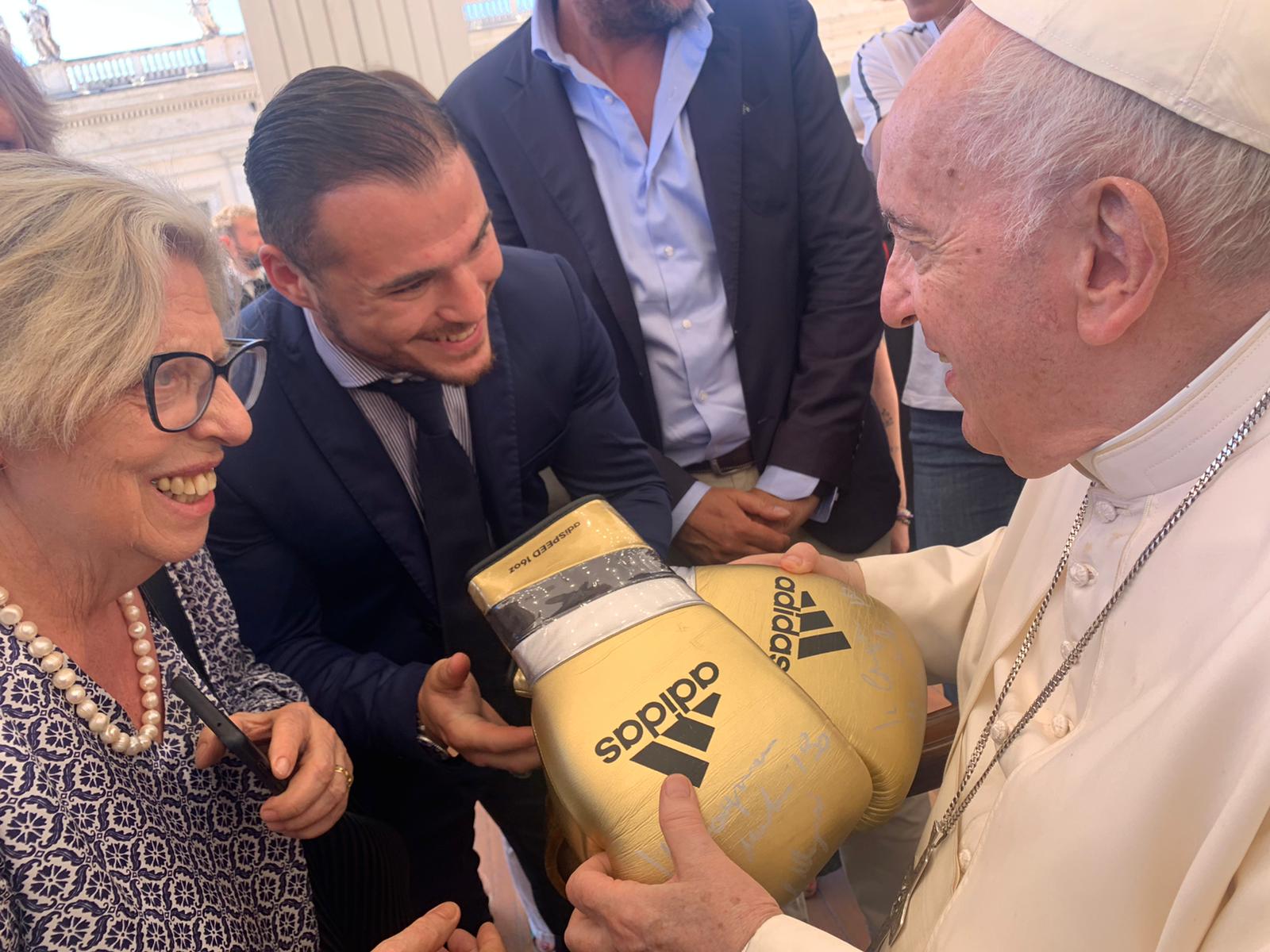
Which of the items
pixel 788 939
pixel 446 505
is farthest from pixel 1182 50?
pixel 446 505

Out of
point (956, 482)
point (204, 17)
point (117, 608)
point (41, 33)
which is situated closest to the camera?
point (117, 608)

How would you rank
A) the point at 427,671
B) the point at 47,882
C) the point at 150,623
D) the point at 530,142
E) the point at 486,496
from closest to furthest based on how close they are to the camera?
the point at 47,882 → the point at 150,623 → the point at 427,671 → the point at 486,496 → the point at 530,142

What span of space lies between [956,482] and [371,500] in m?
1.41

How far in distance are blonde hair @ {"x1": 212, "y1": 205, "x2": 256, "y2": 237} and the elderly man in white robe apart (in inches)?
102

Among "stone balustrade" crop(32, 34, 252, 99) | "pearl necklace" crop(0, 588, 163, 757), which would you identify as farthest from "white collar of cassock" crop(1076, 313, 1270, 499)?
"stone balustrade" crop(32, 34, 252, 99)

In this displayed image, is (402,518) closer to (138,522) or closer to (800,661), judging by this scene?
(138,522)

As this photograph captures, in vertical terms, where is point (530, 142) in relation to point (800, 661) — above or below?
above

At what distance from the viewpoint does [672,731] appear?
997 mm

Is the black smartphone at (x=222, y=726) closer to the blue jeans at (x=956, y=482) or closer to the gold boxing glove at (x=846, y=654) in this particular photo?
the gold boxing glove at (x=846, y=654)

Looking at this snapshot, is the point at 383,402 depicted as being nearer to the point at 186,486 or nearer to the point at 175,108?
the point at 186,486

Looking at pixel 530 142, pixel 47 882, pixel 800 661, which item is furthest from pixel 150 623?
pixel 530 142

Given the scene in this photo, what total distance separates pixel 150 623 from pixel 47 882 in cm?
41

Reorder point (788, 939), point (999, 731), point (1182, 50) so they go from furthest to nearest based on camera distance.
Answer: point (999, 731)
point (788, 939)
point (1182, 50)

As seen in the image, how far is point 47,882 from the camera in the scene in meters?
0.92
